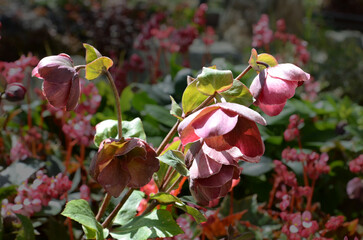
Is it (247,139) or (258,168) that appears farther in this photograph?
(258,168)

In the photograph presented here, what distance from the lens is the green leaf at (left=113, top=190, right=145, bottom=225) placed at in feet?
2.31

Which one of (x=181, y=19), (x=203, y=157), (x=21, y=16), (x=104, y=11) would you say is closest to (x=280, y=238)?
(x=203, y=157)

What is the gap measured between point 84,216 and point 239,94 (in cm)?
28

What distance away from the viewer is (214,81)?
532 millimetres

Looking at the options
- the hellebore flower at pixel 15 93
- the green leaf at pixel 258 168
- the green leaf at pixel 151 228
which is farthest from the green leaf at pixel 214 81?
the green leaf at pixel 258 168

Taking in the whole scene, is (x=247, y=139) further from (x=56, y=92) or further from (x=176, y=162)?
(x=56, y=92)

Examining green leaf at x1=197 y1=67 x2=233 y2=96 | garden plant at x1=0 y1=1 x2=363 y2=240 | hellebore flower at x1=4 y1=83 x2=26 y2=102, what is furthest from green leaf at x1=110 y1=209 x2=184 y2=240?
hellebore flower at x1=4 y1=83 x2=26 y2=102

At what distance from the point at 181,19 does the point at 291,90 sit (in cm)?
665

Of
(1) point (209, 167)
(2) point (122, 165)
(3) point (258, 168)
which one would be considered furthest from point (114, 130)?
(3) point (258, 168)

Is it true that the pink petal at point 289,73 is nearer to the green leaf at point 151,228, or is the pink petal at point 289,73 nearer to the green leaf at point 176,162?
the green leaf at point 176,162

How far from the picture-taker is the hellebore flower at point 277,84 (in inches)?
20.4

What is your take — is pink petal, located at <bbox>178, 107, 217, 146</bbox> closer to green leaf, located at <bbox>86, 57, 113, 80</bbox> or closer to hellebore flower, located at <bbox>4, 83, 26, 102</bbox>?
green leaf, located at <bbox>86, 57, 113, 80</bbox>

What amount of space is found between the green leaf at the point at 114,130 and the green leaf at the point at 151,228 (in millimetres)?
125

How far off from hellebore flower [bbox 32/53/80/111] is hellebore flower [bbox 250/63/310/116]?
233 millimetres
